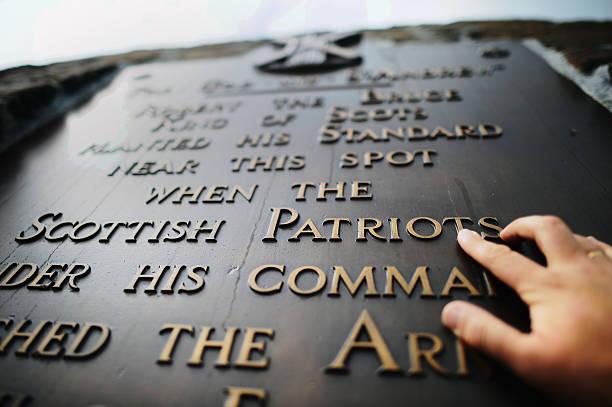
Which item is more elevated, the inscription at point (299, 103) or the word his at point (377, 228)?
the inscription at point (299, 103)

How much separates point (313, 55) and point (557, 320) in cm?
392

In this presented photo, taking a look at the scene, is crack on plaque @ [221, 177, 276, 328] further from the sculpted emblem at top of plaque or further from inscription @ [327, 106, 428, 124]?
the sculpted emblem at top of plaque

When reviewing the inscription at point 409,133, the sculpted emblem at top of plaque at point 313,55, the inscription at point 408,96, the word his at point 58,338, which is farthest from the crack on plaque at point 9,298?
the sculpted emblem at top of plaque at point 313,55

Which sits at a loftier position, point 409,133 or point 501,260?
point 409,133

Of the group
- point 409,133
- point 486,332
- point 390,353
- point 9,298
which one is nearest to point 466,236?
point 486,332

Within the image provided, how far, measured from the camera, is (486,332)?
47.4 inches

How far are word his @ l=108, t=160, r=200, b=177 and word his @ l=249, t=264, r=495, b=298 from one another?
1.27 m

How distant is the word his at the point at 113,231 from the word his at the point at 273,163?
2.01 ft

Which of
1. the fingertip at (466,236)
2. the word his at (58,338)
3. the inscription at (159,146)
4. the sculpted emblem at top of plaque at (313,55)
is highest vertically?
the sculpted emblem at top of plaque at (313,55)

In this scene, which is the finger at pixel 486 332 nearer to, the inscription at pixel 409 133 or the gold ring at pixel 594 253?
the gold ring at pixel 594 253

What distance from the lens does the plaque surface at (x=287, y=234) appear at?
4.33 feet

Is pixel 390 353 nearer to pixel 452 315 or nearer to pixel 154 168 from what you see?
pixel 452 315

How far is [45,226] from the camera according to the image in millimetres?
2164

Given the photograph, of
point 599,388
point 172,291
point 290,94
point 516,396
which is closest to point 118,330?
point 172,291
